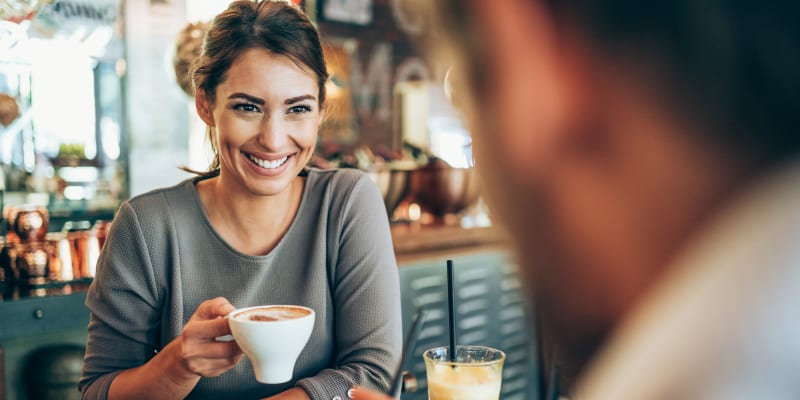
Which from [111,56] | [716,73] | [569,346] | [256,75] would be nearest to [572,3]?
[716,73]

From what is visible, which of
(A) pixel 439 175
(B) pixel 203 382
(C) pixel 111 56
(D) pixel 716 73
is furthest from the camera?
(C) pixel 111 56

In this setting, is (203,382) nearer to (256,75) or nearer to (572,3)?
(256,75)

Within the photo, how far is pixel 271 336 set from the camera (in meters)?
1.12

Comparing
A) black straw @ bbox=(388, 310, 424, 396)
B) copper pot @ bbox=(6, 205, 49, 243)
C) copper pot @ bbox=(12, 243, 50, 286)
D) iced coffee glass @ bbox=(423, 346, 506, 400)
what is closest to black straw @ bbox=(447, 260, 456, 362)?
iced coffee glass @ bbox=(423, 346, 506, 400)

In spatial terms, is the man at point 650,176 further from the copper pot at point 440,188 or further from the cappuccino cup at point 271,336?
the copper pot at point 440,188

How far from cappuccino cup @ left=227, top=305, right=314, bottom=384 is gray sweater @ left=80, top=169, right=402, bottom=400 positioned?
1.07ft

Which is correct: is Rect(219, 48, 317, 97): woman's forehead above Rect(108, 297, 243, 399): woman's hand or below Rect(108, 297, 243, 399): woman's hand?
above

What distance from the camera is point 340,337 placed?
5.61 feet

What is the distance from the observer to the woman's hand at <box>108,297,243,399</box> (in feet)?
4.02

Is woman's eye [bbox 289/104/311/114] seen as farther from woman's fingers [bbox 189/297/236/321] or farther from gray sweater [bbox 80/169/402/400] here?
woman's fingers [bbox 189/297/236/321]

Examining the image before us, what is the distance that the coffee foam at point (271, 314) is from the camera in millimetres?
1171

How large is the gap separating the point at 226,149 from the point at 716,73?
4.72 ft

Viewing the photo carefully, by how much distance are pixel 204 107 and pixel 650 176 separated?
154 centimetres

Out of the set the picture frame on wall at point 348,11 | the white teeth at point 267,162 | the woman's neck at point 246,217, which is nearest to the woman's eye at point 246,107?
the white teeth at point 267,162
